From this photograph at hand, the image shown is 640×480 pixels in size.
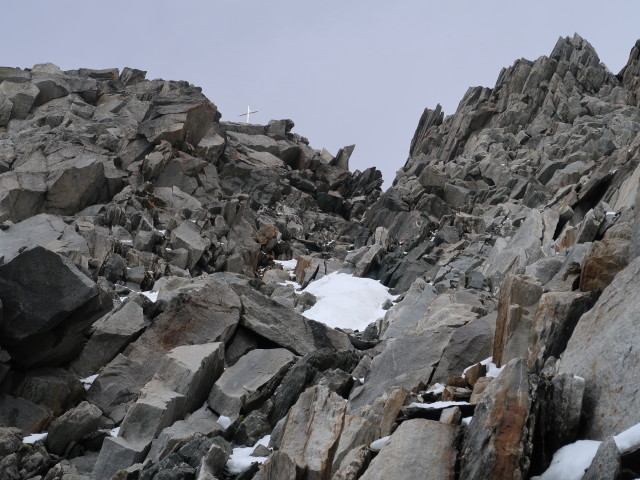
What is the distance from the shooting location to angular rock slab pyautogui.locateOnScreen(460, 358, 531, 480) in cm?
771

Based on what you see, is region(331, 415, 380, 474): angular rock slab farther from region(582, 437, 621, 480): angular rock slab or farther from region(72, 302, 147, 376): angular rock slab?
region(72, 302, 147, 376): angular rock slab

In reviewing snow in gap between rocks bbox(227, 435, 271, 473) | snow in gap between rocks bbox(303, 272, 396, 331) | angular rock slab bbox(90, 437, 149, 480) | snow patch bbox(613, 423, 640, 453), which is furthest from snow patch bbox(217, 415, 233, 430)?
snow in gap between rocks bbox(303, 272, 396, 331)

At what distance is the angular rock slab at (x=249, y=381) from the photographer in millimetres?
16062

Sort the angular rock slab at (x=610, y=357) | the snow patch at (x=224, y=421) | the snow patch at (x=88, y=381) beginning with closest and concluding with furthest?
the angular rock slab at (x=610, y=357)
the snow patch at (x=224, y=421)
the snow patch at (x=88, y=381)

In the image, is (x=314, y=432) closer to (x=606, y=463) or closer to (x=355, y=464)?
(x=355, y=464)

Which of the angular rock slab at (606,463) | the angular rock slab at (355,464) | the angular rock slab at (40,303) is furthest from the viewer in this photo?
the angular rock slab at (40,303)

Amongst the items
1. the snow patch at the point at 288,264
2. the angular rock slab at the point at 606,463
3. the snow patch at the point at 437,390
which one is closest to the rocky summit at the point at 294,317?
the angular rock slab at the point at 606,463

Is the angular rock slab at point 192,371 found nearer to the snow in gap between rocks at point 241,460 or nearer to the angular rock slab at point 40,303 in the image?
the angular rock slab at point 40,303

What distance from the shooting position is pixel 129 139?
155 feet

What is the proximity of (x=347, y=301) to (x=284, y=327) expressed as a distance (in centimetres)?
936

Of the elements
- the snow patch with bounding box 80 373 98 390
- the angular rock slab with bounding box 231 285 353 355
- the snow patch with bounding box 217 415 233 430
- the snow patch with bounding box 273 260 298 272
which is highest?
the snow patch with bounding box 273 260 298 272

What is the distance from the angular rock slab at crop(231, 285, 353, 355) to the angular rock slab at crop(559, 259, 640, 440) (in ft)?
34.3

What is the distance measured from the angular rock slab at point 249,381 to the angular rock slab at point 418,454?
7.42m

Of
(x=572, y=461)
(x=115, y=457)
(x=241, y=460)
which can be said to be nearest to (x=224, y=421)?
(x=115, y=457)
